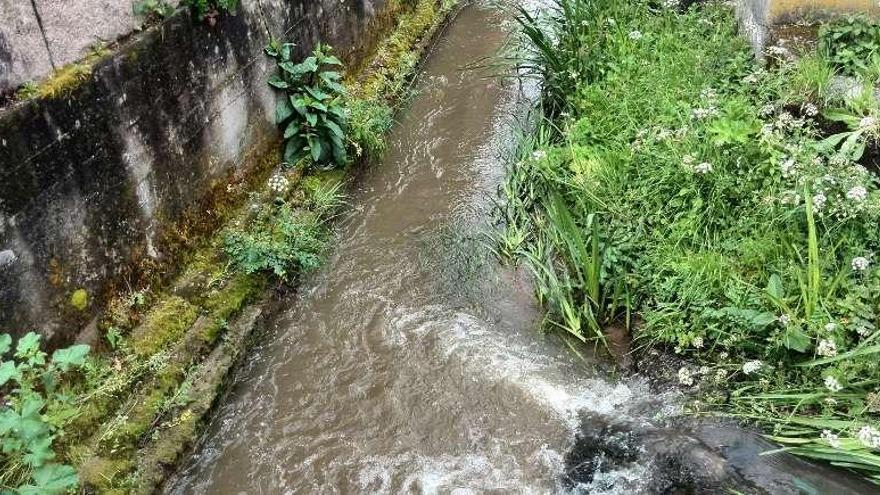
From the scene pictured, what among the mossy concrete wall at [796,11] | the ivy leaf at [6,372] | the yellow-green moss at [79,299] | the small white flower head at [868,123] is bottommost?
the yellow-green moss at [79,299]

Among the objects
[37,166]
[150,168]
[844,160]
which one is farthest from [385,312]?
[844,160]

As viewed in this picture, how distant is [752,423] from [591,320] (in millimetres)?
1200

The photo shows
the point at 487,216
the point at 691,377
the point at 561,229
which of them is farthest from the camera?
the point at 487,216

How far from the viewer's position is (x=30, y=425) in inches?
132

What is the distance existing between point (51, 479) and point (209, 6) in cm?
350

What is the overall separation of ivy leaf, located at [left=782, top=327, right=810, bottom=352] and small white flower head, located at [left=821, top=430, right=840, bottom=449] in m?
0.49

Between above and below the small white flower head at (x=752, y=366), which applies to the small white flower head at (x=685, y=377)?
below

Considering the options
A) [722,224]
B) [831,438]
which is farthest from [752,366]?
[722,224]

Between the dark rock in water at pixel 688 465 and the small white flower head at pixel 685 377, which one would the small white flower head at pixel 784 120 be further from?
the dark rock in water at pixel 688 465

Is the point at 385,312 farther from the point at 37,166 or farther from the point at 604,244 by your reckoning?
the point at 37,166

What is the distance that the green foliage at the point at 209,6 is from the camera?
5.14 meters

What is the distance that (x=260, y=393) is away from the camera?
4691 mm

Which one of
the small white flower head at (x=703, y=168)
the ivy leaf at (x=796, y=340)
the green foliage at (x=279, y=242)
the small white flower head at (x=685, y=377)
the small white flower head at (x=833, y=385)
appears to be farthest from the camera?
the green foliage at (x=279, y=242)

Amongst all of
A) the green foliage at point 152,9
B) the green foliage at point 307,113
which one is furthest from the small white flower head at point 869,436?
the green foliage at point 152,9
